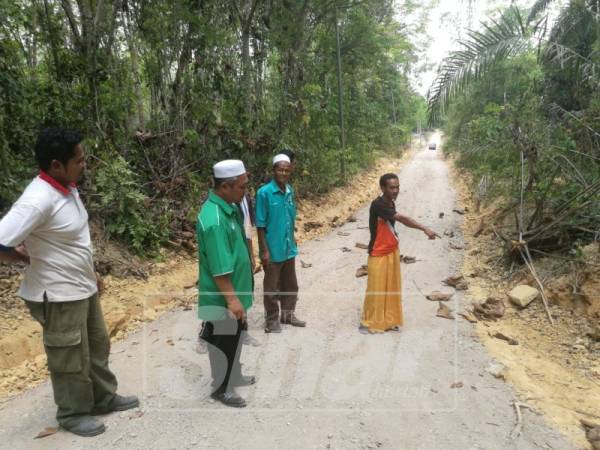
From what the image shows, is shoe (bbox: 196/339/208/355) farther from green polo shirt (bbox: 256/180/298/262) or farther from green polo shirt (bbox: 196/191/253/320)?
green polo shirt (bbox: 196/191/253/320)

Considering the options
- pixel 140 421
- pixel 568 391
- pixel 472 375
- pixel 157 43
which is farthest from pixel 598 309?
pixel 157 43

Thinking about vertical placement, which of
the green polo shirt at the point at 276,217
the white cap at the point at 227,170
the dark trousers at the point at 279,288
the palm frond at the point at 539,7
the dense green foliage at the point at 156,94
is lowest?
the dark trousers at the point at 279,288

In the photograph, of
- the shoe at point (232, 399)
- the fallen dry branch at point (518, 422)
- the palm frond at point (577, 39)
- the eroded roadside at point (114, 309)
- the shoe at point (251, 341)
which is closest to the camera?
the fallen dry branch at point (518, 422)

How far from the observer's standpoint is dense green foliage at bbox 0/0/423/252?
17.8ft

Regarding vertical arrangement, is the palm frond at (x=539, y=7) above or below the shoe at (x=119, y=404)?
above

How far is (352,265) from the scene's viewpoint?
6.86 m

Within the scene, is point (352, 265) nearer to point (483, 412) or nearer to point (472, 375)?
point (472, 375)

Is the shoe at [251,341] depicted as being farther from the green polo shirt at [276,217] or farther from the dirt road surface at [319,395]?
the green polo shirt at [276,217]

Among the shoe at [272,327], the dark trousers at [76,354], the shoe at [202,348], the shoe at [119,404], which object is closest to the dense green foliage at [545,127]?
the shoe at [272,327]

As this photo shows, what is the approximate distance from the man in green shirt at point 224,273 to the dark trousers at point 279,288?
121cm

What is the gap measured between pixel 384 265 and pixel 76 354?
2682mm

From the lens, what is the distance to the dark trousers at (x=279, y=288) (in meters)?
4.20

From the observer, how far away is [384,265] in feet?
13.8

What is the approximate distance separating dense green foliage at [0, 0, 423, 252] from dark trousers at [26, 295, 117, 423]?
2.92 meters
